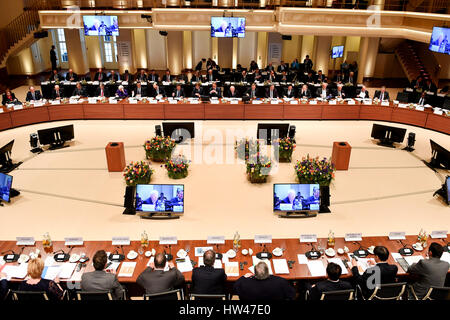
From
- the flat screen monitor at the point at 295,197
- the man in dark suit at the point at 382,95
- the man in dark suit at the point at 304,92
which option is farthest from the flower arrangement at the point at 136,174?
the man in dark suit at the point at 382,95

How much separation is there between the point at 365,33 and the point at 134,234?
41.1 ft

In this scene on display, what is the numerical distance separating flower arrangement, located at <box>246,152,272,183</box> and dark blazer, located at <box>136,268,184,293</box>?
455 centimetres

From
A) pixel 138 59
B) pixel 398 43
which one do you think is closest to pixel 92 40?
pixel 138 59

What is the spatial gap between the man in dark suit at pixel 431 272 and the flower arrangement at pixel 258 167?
4389 millimetres

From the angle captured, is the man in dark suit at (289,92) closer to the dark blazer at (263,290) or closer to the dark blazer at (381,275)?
the dark blazer at (381,275)

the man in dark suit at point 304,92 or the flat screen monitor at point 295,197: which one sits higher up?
the man in dark suit at point 304,92

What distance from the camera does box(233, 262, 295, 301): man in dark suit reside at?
4.34m

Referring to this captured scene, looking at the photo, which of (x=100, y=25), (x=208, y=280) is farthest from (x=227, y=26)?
(x=208, y=280)

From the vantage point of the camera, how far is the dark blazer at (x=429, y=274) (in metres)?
4.82

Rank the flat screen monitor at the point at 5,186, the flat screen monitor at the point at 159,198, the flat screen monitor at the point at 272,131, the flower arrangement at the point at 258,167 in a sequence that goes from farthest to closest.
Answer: the flat screen monitor at the point at 272,131, the flower arrangement at the point at 258,167, the flat screen monitor at the point at 5,186, the flat screen monitor at the point at 159,198

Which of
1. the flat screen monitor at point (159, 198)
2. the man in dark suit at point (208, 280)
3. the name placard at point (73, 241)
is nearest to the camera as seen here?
the man in dark suit at point (208, 280)

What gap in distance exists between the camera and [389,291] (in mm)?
4508

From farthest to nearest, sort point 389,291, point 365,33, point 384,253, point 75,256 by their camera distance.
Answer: point 365,33
point 75,256
point 384,253
point 389,291
